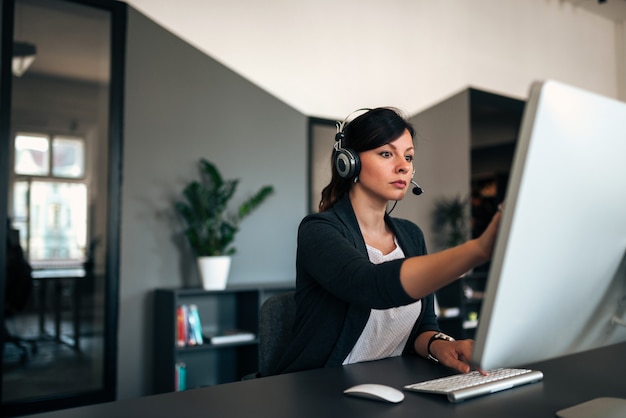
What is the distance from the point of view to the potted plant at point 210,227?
12.1 feet

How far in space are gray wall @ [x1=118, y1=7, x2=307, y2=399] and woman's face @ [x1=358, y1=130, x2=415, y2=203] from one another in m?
2.39

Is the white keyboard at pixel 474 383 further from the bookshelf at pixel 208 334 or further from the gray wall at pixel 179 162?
the gray wall at pixel 179 162

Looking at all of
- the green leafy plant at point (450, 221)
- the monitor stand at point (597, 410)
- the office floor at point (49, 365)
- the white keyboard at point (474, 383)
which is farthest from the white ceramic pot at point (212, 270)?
the monitor stand at point (597, 410)

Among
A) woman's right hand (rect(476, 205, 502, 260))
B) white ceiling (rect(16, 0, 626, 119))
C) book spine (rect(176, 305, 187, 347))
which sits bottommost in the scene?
book spine (rect(176, 305, 187, 347))

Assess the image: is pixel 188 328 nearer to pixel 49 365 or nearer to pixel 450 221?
pixel 49 365

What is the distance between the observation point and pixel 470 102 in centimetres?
553

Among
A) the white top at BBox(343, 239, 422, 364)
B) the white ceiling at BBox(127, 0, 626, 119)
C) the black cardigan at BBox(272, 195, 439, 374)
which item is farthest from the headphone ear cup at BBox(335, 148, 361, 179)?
the white ceiling at BBox(127, 0, 626, 119)

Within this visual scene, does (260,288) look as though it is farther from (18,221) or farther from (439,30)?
(439,30)

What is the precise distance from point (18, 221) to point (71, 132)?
2.09 ft

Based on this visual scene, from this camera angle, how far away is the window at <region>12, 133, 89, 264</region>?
3482 mm

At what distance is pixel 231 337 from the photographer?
3766mm

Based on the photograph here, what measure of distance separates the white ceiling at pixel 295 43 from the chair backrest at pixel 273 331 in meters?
2.56

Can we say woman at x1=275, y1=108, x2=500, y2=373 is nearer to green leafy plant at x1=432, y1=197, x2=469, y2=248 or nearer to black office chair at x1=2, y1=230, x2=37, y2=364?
black office chair at x1=2, y1=230, x2=37, y2=364

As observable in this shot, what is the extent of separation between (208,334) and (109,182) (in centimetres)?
120
